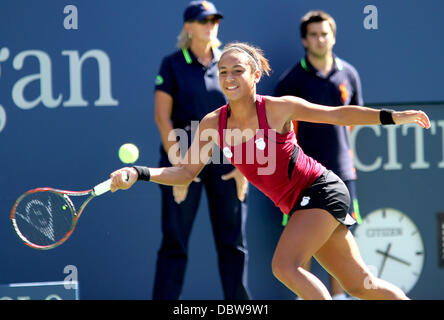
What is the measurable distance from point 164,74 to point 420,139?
1.92 m

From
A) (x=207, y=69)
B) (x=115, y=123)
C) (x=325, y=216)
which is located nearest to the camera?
(x=325, y=216)

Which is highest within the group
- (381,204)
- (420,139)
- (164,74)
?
(164,74)

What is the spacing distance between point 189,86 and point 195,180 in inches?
23.1

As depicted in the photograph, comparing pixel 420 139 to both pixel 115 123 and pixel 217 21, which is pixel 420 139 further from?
pixel 115 123

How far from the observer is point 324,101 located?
18.5ft

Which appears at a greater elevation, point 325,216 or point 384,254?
point 325,216

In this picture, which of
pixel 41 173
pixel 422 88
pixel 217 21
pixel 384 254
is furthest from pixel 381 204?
pixel 41 173

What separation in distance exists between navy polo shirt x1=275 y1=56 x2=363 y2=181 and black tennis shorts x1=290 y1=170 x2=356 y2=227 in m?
1.28

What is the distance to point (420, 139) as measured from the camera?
618cm

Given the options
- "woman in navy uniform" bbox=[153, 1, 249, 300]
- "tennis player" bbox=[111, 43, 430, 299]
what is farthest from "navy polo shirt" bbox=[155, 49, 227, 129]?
"tennis player" bbox=[111, 43, 430, 299]

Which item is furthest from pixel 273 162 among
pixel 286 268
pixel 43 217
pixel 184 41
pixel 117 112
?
pixel 117 112

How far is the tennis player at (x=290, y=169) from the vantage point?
4176mm

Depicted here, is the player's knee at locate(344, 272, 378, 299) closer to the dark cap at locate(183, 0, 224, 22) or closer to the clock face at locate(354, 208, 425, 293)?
the clock face at locate(354, 208, 425, 293)
